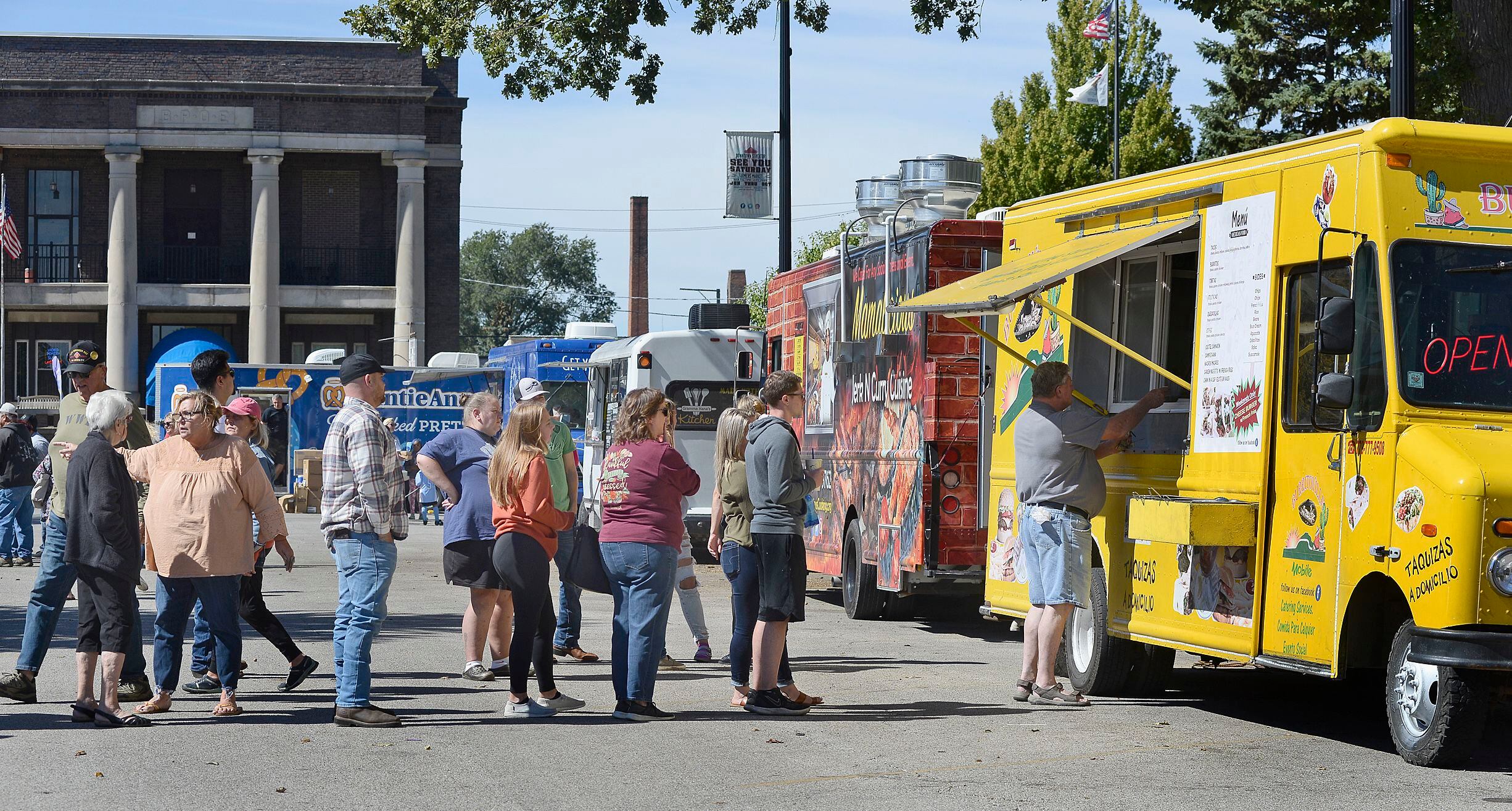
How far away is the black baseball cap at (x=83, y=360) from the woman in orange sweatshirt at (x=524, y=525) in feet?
9.01

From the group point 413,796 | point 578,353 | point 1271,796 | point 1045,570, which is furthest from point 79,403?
point 578,353

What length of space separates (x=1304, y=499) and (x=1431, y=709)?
46.0 inches

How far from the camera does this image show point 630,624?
9500 mm

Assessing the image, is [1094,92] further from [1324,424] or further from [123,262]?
[1324,424]

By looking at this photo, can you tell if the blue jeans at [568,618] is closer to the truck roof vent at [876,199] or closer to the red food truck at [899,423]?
the red food truck at [899,423]

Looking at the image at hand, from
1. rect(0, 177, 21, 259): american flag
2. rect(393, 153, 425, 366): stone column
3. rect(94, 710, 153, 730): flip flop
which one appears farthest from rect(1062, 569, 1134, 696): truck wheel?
rect(393, 153, 425, 366): stone column

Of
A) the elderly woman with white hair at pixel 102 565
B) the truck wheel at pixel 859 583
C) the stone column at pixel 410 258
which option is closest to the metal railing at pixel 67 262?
the stone column at pixel 410 258

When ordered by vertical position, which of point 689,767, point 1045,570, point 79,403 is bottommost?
point 689,767

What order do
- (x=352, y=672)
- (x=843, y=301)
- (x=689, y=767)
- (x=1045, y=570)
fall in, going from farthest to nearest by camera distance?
(x=843, y=301) → (x=1045, y=570) → (x=352, y=672) → (x=689, y=767)

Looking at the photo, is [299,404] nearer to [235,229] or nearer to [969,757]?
[235,229]

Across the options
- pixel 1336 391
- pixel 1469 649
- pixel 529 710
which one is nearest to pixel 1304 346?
pixel 1336 391

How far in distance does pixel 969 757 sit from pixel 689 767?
1328mm

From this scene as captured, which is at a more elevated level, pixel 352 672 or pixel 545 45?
pixel 545 45

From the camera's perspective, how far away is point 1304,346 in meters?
8.82
